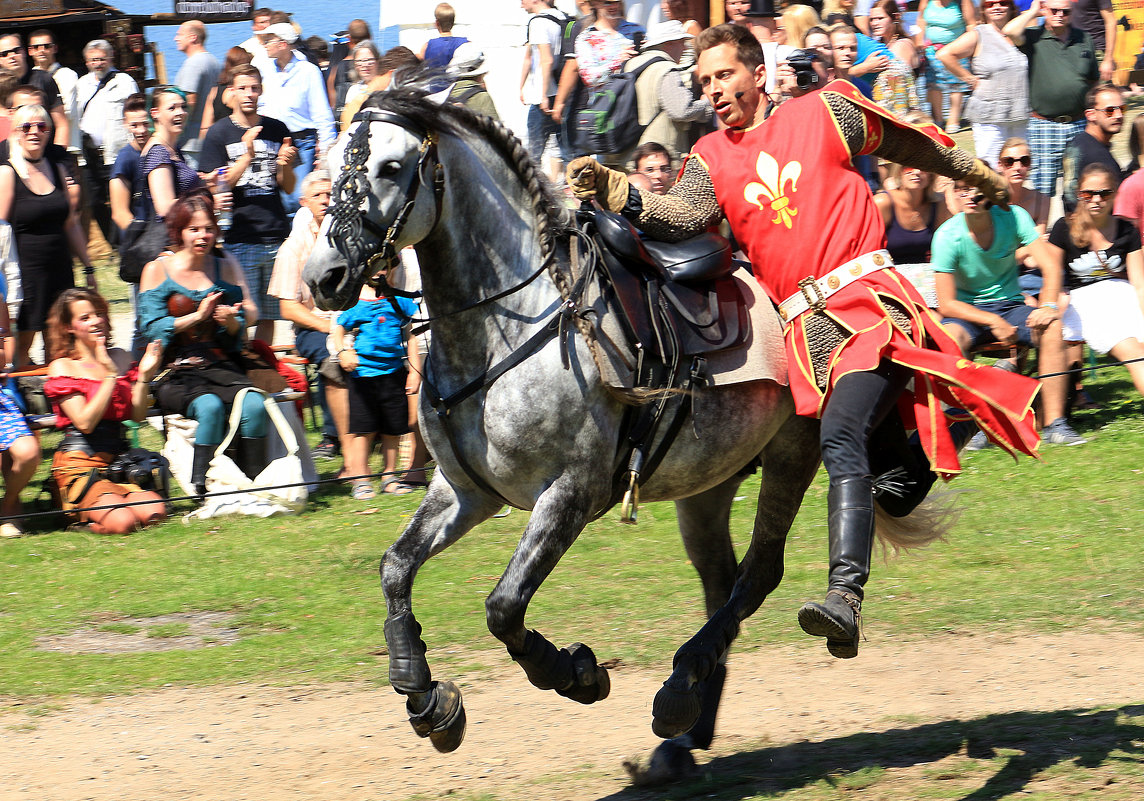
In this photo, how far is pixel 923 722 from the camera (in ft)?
17.4

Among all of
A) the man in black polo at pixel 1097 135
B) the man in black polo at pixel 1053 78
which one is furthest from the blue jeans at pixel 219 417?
the man in black polo at pixel 1053 78

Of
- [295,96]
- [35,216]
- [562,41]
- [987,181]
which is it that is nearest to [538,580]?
[987,181]

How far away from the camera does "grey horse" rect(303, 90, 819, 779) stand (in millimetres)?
4164

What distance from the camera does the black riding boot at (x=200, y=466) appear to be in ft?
27.7

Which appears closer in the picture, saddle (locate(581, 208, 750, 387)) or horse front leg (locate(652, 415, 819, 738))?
saddle (locate(581, 208, 750, 387))

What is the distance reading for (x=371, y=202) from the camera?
4062mm

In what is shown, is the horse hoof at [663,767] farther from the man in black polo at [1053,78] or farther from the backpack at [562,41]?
the man in black polo at [1053,78]

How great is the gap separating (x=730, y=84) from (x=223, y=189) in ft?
19.8

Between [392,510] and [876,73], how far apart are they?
5.26m

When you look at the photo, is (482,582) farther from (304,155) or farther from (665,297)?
(304,155)

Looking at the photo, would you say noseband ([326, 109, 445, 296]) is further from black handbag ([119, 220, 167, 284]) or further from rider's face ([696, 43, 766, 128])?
black handbag ([119, 220, 167, 284])

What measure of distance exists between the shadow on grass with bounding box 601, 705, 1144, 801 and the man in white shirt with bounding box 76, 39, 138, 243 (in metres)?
9.42

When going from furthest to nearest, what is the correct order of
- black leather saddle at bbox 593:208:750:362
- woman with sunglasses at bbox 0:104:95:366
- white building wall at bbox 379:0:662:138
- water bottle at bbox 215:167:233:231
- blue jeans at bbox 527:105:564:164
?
white building wall at bbox 379:0:662:138 → blue jeans at bbox 527:105:564:164 → water bottle at bbox 215:167:233:231 → woman with sunglasses at bbox 0:104:95:366 → black leather saddle at bbox 593:208:750:362

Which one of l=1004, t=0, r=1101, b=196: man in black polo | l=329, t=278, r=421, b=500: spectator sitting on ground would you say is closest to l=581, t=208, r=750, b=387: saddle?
l=329, t=278, r=421, b=500: spectator sitting on ground
